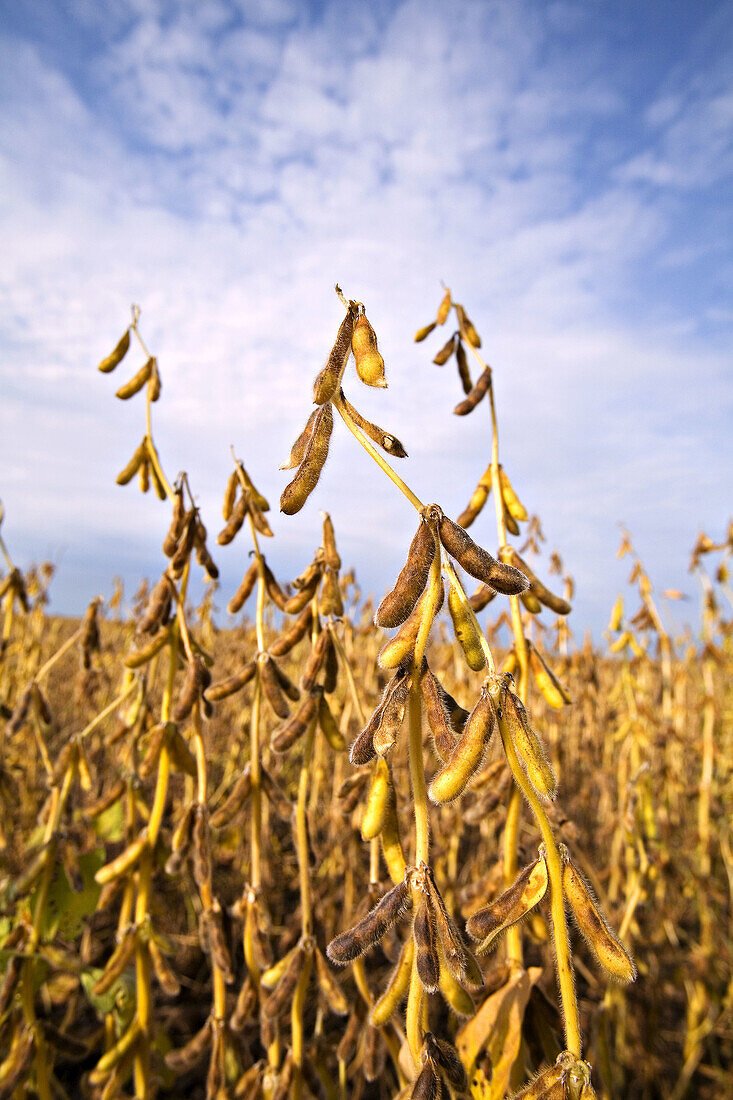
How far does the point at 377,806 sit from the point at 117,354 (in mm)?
1722

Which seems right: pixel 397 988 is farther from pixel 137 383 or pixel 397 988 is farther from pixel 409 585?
pixel 137 383

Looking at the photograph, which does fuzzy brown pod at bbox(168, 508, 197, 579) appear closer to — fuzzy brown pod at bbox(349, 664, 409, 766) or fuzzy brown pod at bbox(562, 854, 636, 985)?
fuzzy brown pod at bbox(349, 664, 409, 766)

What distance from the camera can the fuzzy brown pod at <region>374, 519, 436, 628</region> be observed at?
82 centimetres

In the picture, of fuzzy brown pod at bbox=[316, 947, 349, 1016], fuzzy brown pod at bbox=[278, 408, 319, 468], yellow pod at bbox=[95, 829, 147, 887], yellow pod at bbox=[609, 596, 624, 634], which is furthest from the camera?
yellow pod at bbox=[609, 596, 624, 634]

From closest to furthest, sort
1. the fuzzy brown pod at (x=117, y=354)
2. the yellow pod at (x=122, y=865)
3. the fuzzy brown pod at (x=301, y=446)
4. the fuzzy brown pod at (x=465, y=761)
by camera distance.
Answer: the fuzzy brown pod at (x=465, y=761) → the fuzzy brown pod at (x=301, y=446) → the yellow pod at (x=122, y=865) → the fuzzy brown pod at (x=117, y=354)

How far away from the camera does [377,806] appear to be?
37.7 inches

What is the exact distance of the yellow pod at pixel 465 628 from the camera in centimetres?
85

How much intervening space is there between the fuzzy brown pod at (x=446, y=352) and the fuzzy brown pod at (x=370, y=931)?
4.20 feet

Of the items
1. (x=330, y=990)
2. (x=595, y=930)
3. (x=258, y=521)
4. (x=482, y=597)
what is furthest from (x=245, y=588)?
(x=595, y=930)

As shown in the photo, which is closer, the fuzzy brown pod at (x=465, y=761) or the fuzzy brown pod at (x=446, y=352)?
the fuzzy brown pod at (x=465, y=761)

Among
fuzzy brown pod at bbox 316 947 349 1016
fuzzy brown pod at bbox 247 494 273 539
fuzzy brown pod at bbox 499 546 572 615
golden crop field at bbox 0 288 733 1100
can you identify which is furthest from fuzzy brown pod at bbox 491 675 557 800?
fuzzy brown pod at bbox 247 494 273 539

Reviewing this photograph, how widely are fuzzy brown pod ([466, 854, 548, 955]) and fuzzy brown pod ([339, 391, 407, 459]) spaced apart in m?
0.52

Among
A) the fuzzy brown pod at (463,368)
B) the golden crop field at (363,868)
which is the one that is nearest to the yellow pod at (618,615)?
the golden crop field at (363,868)

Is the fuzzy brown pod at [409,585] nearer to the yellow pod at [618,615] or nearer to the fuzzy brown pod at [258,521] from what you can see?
the fuzzy brown pod at [258,521]
